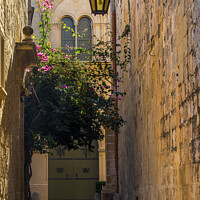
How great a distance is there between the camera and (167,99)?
20.6 ft

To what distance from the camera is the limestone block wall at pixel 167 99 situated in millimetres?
4820

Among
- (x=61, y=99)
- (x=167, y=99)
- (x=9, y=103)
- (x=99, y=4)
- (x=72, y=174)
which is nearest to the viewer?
(x=167, y=99)

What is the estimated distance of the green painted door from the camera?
2447 cm

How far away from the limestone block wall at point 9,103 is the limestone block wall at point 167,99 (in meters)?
2.12

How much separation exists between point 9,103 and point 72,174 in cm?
1720

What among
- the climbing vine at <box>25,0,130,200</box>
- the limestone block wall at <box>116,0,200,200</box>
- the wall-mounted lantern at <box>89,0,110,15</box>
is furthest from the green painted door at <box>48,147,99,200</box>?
the limestone block wall at <box>116,0,200,200</box>

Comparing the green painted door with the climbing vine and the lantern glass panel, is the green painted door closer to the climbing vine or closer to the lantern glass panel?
the climbing vine

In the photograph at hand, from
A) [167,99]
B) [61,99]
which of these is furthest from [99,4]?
[167,99]

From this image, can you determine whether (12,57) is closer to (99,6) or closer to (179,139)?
(179,139)

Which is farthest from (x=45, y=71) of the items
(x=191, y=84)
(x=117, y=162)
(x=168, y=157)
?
(x=191, y=84)

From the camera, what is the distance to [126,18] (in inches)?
516

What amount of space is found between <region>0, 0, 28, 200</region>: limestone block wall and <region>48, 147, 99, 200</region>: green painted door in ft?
48.5

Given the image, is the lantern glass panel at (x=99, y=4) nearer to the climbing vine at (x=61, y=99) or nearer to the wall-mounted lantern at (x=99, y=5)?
the wall-mounted lantern at (x=99, y=5)

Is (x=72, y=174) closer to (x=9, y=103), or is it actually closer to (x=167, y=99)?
(x=9, y=103)
